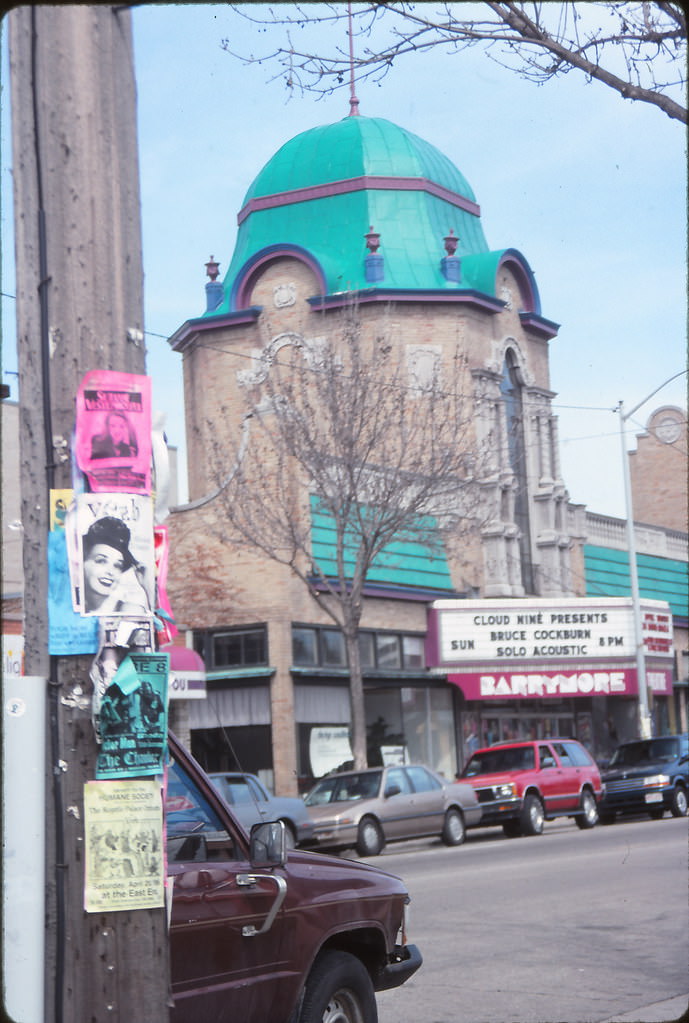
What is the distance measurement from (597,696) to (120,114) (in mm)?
36713

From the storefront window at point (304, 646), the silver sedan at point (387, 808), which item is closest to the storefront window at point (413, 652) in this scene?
the storefront window at point (304, 646)

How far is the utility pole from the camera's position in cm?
381

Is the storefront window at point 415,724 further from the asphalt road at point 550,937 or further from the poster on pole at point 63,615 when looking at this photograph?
the poster on pole at point 63,615

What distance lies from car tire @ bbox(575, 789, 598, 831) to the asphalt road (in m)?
7.49

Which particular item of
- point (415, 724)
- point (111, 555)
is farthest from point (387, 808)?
point (111, 555)

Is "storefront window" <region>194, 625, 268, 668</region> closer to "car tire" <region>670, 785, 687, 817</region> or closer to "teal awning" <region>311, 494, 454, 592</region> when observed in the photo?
"teal awning" <region>311, 494, 454, 592</region>

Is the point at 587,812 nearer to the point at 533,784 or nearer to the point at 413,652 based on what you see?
the point at 533,784

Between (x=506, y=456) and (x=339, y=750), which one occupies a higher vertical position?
(x=506, y=456)

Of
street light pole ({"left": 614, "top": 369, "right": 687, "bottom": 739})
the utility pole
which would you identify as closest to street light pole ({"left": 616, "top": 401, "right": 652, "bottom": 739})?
street light pole ({"left": 614, "top": 369, "right": 687, "bottom": 739})

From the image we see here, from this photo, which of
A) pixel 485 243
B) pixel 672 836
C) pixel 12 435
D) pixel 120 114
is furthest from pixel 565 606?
pixel 120 114

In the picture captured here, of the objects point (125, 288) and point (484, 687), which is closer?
point (125, 288)

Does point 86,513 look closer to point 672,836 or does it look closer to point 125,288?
point 125,288

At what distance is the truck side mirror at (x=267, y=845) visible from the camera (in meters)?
5.71

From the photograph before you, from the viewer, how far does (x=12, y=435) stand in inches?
1918
